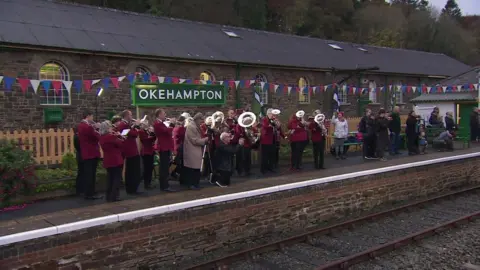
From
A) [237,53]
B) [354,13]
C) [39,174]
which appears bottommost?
[39,174]

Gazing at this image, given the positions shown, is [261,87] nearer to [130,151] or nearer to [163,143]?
[163,143]

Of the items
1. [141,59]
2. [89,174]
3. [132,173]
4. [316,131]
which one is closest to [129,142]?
[132,173]

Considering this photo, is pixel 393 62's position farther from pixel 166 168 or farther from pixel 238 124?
pixel 166 168

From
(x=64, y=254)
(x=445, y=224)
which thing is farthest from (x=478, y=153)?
(x=64, y=254)

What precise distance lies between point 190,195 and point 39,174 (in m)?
3.48

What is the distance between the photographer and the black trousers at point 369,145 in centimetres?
1307

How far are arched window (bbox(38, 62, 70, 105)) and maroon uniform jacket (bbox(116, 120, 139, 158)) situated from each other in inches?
370

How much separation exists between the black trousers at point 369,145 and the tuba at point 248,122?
15.1 feet

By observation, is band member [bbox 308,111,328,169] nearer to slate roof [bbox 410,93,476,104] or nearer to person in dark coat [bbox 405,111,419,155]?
person in dark coat [bbox 405,111,419,155]

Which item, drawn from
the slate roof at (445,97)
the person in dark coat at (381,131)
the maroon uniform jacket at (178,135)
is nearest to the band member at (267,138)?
the maroon uniform jacket at (178,135)

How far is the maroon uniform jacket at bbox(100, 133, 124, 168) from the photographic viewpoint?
7398 millimetres

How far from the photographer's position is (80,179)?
8.56 metres

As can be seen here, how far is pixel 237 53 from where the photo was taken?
22.2 m

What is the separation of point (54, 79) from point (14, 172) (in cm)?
925
